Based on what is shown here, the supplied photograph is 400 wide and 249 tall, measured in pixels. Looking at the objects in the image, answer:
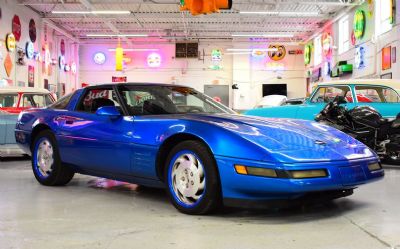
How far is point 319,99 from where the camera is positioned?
9.11m

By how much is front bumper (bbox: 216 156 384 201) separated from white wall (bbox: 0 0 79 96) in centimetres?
1627

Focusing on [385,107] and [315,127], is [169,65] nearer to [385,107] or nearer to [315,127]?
[385,107]

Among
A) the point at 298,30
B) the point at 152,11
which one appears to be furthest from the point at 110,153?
the point at 298,30

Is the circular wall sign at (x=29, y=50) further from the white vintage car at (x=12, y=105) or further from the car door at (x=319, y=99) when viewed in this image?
the car door at (x=319, y=99)

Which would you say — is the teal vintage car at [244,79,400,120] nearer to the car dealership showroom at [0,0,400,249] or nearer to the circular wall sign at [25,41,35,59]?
the car dealership showroom at [0,0,400,249]

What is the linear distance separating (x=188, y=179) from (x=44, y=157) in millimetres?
2386

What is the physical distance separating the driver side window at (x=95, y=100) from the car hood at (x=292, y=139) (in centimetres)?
123

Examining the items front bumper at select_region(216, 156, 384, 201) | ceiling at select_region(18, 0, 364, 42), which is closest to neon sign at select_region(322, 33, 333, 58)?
ceiling at select_region(18, 0, 364, 42)

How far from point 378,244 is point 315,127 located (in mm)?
1536

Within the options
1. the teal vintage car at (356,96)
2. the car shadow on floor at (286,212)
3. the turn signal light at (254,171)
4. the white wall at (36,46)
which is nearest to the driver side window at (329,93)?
the teal vintage car at (356,96)

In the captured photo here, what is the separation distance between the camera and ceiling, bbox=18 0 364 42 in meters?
20.6

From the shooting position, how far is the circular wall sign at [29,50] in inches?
836

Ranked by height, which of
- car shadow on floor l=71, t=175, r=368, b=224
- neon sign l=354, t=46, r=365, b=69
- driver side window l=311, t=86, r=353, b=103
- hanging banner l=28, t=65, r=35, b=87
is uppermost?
neon sign l=354, t=46, r=365, b=69

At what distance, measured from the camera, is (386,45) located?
15711 millimetres
